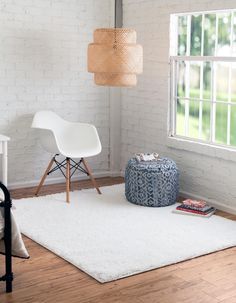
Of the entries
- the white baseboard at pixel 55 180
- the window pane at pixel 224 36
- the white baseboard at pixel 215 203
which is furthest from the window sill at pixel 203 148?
the white baseboard at pixel 55 180

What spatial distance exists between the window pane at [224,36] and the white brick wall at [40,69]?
151 centimetres

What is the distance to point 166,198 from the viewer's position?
5195mm

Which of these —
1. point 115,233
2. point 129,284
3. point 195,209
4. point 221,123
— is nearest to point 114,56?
point 221,123

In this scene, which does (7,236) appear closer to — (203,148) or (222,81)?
(203,148)

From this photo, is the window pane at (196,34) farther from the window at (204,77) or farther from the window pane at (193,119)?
the window pane at (193,119)

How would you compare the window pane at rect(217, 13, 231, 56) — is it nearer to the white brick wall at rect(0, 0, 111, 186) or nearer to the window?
the window

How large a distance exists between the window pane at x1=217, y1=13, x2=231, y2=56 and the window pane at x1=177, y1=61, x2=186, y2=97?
1.61 ft

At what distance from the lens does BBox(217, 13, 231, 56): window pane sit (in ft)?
17.1

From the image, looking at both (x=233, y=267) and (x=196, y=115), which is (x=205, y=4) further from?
(x=233, y=267)

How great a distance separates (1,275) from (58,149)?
1.91 m

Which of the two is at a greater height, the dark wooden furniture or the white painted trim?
the white painted trim

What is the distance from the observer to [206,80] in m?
5.46

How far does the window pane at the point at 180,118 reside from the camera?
18.7 ft

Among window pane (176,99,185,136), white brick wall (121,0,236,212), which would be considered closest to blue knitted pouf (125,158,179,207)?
white brick wall (121,0,236,212)
